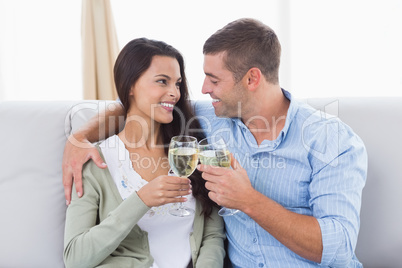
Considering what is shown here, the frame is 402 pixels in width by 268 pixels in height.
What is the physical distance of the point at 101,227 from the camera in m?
1.31

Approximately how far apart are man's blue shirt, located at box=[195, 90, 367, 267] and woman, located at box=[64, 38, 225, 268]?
150 millimetres

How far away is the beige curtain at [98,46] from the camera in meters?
2.82

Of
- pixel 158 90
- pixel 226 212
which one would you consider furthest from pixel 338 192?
pixel 158 90

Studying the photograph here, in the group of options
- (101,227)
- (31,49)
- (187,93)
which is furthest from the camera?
(31,49)

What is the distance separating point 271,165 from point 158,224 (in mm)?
498

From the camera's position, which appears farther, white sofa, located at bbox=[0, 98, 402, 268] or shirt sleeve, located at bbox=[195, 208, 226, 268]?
white sofa, located at bbox=[0, 98, 402, 268]

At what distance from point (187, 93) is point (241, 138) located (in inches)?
14.0

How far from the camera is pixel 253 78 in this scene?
5.52ft

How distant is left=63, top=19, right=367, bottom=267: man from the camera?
1.33m

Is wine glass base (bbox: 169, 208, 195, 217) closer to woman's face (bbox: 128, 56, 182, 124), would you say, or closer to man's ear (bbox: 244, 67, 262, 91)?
woman's face (bbox: 128, 56, 182, 124)

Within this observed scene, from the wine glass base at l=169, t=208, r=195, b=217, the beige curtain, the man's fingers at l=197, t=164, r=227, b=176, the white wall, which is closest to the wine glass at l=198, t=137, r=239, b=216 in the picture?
the man's fingers at l=197, t=164, r=227, b=176

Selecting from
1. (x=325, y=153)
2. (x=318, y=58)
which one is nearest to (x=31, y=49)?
(x=318, y=58)

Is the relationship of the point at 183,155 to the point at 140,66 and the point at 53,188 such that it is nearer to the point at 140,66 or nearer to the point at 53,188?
the point at 140,66

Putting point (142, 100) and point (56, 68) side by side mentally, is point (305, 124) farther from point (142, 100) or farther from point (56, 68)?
point (56, 68)
